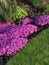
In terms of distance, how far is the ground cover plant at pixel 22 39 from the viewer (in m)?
7.61

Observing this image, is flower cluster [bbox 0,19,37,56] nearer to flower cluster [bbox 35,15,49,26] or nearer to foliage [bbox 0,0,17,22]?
flower cluster [bbox 35,15,49,26]

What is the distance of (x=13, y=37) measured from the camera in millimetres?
8234

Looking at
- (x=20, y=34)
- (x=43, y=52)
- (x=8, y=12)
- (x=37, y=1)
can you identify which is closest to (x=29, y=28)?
(x=20, y=34)

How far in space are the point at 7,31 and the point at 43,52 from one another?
55.0 inches

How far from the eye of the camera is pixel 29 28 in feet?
29.2

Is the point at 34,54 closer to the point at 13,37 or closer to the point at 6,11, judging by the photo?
the point at 13,37

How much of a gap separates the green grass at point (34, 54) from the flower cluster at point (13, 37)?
172mm

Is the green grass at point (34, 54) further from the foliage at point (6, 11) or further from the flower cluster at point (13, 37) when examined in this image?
the foliage at point (6, 11)

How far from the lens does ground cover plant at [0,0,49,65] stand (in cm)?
761

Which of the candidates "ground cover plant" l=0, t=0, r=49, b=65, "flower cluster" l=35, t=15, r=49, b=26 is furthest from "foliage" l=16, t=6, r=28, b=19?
"flower cluster" l=35, t=15, r=49, b=26

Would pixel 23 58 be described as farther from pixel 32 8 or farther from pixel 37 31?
pixel 32 8

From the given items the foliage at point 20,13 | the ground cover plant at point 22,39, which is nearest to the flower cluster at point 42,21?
the ground cover plant at point 22,39

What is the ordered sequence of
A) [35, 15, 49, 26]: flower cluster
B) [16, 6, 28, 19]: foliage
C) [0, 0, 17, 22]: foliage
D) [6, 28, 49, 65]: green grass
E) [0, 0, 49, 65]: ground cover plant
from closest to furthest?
[6, 28, 49, 65]: green grass, [0, 0, 49, 65]: ground cover plant, [35, 15, 49, 26]: flower cluster, [0, 0, 17, 22]: foliage, [16, 6, 28, 19]: foliage

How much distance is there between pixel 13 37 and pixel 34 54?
80cm
